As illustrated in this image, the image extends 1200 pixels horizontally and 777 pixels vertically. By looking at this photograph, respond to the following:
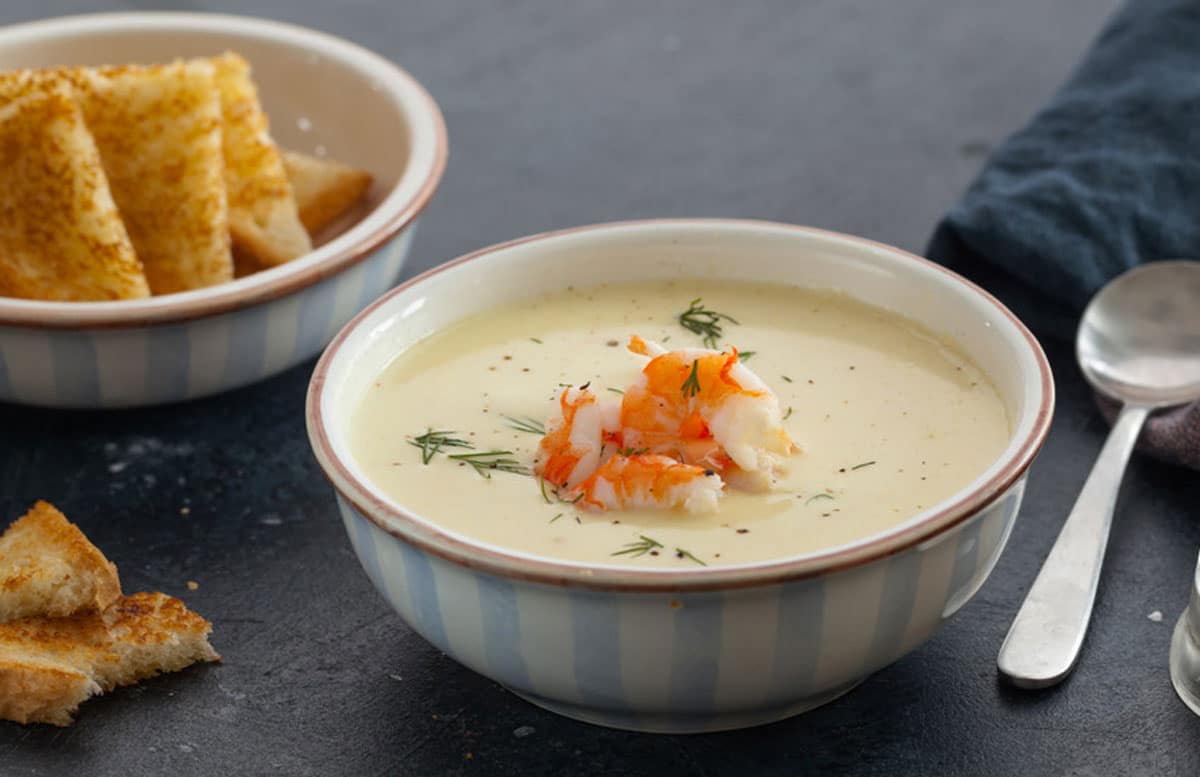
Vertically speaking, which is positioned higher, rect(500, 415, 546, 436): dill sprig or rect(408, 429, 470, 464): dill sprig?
rect(408, 429, 470, 464): dill sprig

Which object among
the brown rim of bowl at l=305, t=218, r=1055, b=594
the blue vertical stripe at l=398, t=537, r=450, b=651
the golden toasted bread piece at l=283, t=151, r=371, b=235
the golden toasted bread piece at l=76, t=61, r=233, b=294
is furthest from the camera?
the golden toasted bread piece at l=283, t=151, r=371, b=235

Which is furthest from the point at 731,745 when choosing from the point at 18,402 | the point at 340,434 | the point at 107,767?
the point at 18,402

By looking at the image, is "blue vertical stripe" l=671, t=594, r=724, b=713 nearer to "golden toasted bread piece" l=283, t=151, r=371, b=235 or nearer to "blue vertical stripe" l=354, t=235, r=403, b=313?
"blue vertical stripe" l=354, t=235, r=403, b=313

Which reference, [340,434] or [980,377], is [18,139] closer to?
[340,434]

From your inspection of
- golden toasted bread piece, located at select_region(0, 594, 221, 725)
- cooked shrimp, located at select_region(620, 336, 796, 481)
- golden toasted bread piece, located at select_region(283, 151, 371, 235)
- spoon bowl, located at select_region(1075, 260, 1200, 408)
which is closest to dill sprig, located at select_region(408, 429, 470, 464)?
cooked shrimp, located at select_region(620, 336, 796, 481)

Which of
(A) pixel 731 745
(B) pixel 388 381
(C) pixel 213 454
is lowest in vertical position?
(C) pixel 213 454

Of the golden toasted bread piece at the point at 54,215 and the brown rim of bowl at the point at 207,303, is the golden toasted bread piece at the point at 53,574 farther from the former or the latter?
the golden toasted bread piece at the point at 54,215
